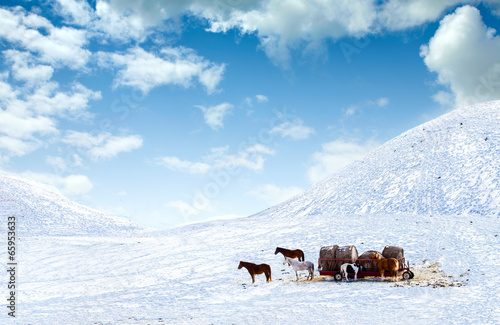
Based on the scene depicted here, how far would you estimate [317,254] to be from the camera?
26094mm

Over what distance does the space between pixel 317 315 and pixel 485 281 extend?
28.7 ft

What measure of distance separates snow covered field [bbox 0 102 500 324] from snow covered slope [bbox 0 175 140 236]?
1.51 feet

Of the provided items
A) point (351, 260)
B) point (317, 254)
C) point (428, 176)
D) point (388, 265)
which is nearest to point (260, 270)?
point (351, 260)

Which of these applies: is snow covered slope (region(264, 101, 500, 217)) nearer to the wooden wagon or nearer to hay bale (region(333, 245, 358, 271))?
the wooden wagon

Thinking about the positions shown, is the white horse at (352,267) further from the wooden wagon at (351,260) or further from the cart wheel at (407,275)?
the cart wheel at (407,275)

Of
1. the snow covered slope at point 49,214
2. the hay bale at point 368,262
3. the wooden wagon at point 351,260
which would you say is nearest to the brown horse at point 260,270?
the wooden wagon at point 351,260

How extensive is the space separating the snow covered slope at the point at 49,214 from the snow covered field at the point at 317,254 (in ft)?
1.51

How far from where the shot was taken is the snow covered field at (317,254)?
53.3 feet

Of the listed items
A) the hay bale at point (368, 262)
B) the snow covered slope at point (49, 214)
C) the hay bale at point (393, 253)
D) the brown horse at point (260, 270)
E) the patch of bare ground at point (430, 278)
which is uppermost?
the snow covered slope at point (49, 214)

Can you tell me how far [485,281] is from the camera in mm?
17766

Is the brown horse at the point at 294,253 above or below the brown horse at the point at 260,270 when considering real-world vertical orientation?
above

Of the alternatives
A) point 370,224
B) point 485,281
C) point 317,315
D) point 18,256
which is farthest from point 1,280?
point 485,281

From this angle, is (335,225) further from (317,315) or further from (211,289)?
(317,315)

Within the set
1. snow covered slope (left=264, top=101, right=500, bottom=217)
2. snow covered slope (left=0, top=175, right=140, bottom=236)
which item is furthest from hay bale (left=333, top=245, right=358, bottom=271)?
snow covered slope (left=0, top=175, right=140, bottom=236)
